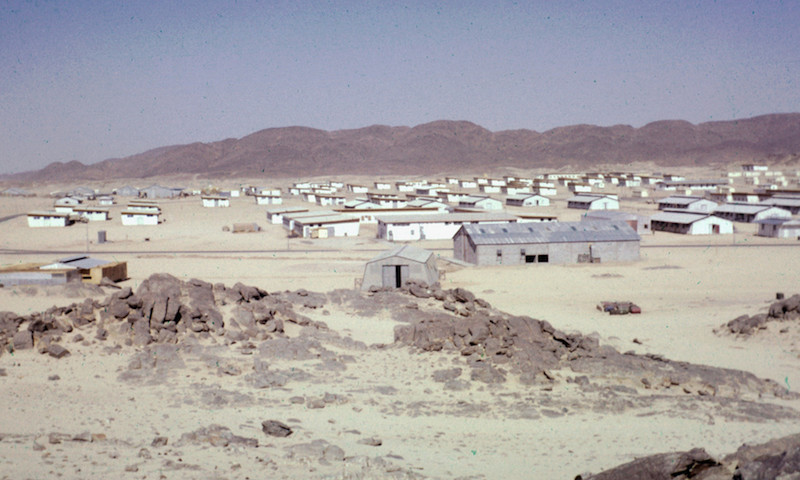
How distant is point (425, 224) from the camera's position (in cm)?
6500

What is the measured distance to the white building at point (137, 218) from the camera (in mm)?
80750

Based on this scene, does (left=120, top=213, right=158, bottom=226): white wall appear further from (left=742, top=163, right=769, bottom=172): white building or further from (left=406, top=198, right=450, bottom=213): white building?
(left=742, top=163, right=769, bottom=172): white building

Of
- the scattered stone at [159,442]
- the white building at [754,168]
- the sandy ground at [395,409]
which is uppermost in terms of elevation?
the white building at [754,168]

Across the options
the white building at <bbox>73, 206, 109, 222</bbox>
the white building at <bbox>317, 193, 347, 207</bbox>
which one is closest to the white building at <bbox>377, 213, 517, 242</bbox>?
the white building at <bbox>73, 206, 109, 222</bbox>

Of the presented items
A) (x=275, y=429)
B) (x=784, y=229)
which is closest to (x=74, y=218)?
(x=275, y=429)

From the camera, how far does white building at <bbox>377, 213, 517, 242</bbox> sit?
210 ft

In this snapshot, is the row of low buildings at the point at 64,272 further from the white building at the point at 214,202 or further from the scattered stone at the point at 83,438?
the white building at the point at 214,202

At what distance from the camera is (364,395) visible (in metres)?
18.9

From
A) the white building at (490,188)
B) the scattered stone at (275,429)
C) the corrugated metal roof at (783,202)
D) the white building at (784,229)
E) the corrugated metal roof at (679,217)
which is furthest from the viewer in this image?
the white building at (490,188)

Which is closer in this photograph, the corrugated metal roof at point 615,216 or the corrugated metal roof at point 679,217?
the corrugated metal roof at point 679,217

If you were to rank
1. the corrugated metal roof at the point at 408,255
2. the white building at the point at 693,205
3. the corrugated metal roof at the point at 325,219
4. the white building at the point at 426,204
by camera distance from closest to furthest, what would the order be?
1. the corrugated metal roof at the point at 408,255
2. the corrugated metal roof at the point at 325,219
3. the white building at the point at 693,205
4. the white building at the point at 426,204

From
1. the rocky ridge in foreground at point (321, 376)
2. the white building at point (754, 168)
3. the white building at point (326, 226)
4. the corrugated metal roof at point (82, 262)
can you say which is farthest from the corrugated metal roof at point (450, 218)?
the white building at point (754, 168)

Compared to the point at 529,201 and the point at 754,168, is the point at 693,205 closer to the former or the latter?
the point at 529,201

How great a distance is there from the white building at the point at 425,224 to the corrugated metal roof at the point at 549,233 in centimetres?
1465
